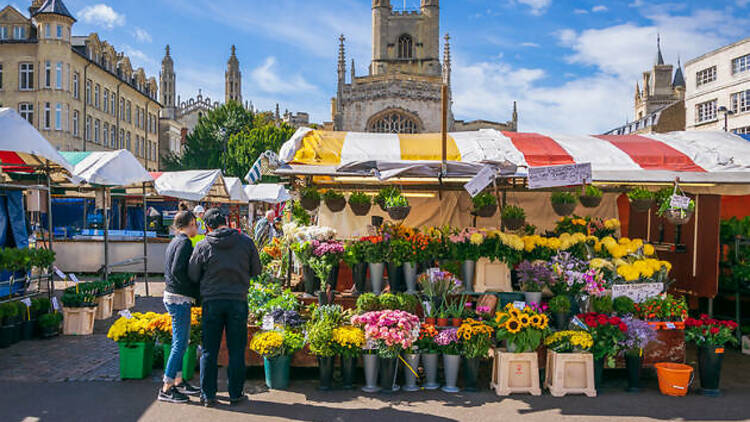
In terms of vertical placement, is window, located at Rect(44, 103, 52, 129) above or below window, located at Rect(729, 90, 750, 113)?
below

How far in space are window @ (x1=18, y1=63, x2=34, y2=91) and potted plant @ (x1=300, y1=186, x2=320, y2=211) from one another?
33.0m

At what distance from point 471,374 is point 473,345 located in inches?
14.5

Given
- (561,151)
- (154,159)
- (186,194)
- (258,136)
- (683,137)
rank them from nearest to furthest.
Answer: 1. (561,151)
2. (683,137)
3. (186,194)
4. (258,136)
5. (154,159)

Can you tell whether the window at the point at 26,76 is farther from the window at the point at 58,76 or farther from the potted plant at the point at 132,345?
the potted plant at the point at 132,345

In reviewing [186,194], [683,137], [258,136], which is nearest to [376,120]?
[258,136]

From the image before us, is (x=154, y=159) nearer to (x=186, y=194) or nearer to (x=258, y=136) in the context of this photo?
(x=258, y=136)

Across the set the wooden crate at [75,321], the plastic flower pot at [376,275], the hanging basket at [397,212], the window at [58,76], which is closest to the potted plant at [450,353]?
the plastic flower pot at [376,275]

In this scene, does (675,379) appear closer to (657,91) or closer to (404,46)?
(404,46)

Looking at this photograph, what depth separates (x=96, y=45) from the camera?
38.7m

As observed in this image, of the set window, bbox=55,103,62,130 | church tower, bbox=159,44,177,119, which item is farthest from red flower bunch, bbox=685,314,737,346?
church tower, bbox=159,44,177,119

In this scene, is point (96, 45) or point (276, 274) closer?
point (276, 274)

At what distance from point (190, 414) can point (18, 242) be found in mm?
6154

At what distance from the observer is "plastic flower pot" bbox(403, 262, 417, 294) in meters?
6.85

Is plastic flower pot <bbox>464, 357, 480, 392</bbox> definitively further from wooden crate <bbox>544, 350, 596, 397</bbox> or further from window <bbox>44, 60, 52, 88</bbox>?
window <bbox>44, 60, 52, 88</bbox>
